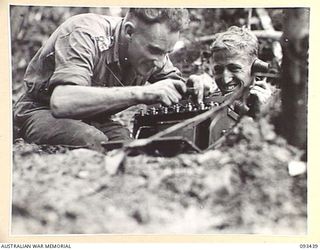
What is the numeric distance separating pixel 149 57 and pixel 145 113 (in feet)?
0.79

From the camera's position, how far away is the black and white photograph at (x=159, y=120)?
7.12 feet

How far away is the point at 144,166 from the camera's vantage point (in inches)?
86.6

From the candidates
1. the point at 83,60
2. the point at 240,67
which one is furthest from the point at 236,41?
the point at 83,60

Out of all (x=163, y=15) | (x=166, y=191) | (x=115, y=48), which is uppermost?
(x=163, y=15)

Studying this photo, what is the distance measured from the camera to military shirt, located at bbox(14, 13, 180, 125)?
220 centimetres

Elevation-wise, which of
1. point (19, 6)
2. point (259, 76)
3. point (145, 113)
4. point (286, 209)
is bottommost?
point (286, 209)

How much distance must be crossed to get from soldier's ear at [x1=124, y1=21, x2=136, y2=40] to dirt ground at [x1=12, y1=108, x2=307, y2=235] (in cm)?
51

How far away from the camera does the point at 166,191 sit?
7.16 ft

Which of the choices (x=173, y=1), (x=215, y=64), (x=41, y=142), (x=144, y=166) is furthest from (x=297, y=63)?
(x=41, y=142)

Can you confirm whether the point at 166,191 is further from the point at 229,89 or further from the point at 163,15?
the point at 163,15

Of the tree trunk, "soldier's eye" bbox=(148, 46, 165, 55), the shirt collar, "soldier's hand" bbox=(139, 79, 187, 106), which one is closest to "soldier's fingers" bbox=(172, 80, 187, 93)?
"soldier's hand" bbox=(139, 79, 187, 106)

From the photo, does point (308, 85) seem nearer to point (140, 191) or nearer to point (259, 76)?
point (259, 76)

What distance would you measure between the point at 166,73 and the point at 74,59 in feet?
1.29

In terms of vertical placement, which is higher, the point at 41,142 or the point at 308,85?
the point at 308,85
